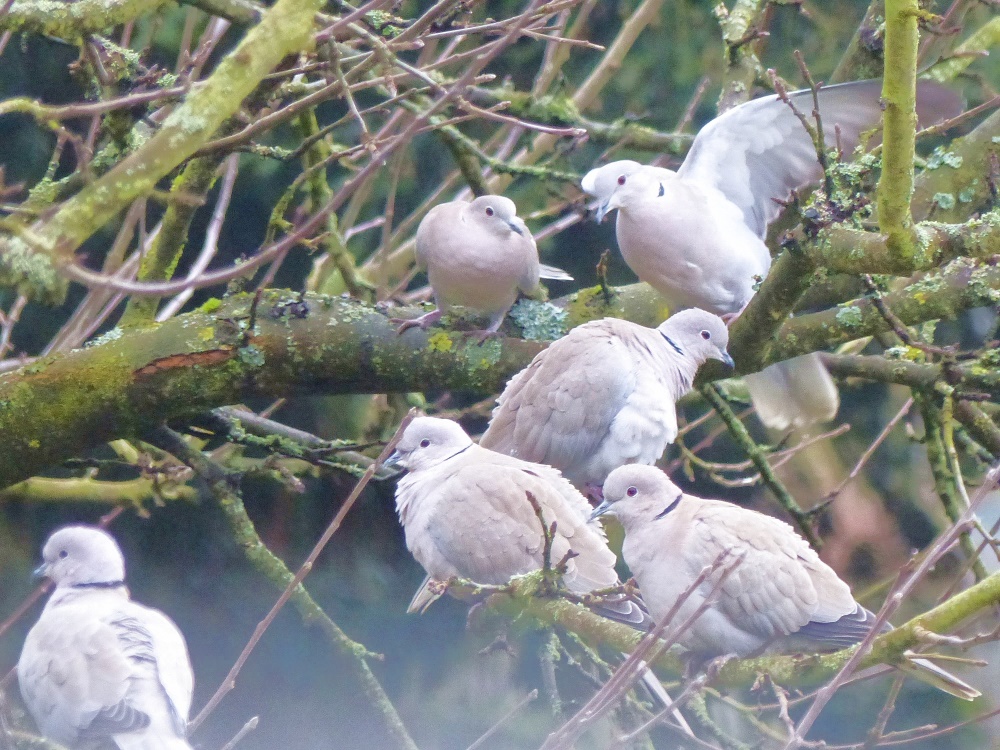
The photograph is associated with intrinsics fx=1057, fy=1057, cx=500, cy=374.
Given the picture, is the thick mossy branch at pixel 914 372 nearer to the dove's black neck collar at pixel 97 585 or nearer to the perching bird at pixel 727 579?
the perching bird at pixel 727 579

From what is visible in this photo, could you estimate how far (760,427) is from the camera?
2486mm

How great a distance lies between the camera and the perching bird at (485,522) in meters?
1.18

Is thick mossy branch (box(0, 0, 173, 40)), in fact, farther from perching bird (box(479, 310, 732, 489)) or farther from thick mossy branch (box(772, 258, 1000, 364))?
thick mossy branch (box(772, 258, 1000, 364))

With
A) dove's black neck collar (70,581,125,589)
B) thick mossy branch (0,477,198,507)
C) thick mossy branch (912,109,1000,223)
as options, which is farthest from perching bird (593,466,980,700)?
thick mossy branch (0,477,198,507)

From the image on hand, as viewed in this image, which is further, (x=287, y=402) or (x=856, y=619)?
(x=287, y=402)

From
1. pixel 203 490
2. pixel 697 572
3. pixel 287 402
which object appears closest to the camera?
pixel 697 572

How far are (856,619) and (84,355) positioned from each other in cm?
111

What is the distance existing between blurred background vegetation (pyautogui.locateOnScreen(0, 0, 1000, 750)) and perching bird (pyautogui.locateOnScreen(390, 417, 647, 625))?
0.49 feet

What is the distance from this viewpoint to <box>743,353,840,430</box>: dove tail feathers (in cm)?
180

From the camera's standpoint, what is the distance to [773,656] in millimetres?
1149

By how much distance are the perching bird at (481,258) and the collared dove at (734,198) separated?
154 millimetres

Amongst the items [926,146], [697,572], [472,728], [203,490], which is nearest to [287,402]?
[203,490]

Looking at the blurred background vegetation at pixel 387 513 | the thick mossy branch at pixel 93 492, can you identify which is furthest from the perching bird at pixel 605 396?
the thick mossy branch at pixel 93 492

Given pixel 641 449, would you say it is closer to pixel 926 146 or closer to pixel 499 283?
pixel 499 283
